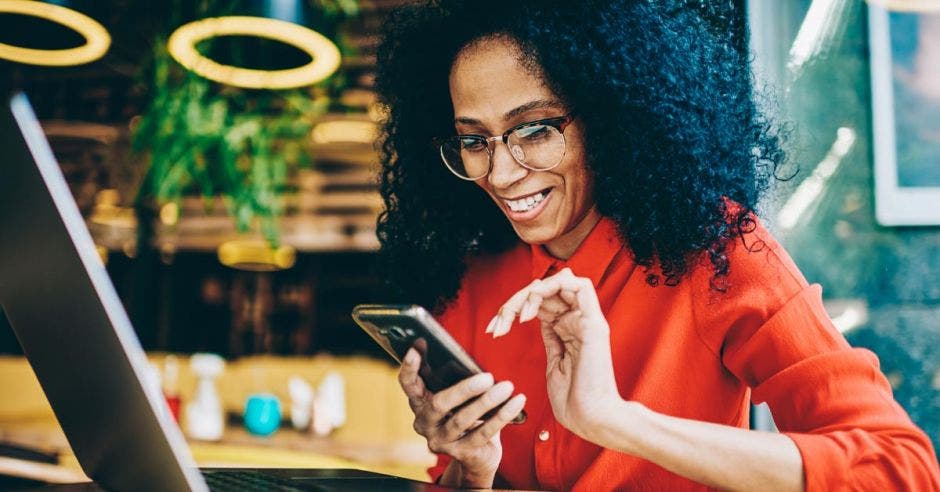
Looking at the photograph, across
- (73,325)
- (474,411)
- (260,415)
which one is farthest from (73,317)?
(260,415)

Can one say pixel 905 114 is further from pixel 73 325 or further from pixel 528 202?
pixel 73 325

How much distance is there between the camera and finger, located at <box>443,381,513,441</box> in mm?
900

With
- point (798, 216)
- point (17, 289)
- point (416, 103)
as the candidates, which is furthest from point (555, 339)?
point (798, 216)

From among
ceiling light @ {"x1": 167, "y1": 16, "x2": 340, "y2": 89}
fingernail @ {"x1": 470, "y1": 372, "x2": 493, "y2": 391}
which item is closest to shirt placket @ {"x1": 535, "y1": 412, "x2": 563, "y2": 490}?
fingernail @ {"x1": 470, "y1": 372, "x2": 493, "y2": 391}

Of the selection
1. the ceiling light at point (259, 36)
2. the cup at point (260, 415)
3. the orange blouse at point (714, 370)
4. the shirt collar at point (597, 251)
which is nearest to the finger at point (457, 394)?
the orange blouse at point (714, 370)

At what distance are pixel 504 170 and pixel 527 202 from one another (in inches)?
2.6

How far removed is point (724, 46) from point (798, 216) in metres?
0.49

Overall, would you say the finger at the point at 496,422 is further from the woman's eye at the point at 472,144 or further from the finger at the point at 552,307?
the woman's eye at the point at 472,144

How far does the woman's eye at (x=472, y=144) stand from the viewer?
1206 mm

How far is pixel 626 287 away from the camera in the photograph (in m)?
1.15

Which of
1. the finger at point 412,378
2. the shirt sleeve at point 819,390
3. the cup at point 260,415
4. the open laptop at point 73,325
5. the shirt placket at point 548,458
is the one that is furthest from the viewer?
the cup at point 260,415

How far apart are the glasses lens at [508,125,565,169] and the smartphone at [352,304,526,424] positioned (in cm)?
36

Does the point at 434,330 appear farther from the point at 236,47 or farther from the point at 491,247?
the point at 236,47

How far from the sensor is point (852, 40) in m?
1.55
